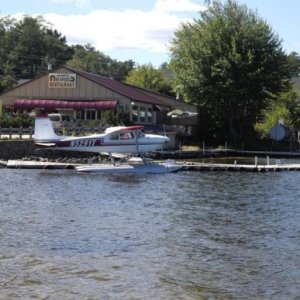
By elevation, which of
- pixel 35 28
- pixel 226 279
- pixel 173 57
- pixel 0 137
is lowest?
pixel 226 279

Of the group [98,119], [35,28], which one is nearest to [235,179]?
[98,119]

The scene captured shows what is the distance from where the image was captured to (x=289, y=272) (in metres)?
13.0

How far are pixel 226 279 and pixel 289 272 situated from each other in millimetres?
1535

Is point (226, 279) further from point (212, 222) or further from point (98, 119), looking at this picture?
point (98, 119)

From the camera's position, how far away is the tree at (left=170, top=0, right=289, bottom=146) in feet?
178

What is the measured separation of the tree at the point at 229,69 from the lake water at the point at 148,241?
27.1 meters

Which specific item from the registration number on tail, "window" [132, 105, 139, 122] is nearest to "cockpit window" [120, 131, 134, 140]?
the registration number on tail

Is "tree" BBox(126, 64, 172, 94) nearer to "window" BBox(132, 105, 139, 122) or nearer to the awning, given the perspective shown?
"window" BBox(132, 105, 139, 122)

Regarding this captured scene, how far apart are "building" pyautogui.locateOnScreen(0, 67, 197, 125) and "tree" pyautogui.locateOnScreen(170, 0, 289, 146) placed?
5551mm

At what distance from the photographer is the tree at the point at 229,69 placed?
54.2m

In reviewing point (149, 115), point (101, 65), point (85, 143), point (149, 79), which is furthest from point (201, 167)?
point (101, 65)

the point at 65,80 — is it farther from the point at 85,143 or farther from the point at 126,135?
the point at 126,135

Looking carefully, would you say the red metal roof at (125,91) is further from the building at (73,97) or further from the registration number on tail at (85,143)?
the registration number on tail at (85,143)

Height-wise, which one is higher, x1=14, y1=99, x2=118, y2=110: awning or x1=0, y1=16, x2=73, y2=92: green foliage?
x1=0, y1=16, x2=73, y2=92: green foliage
